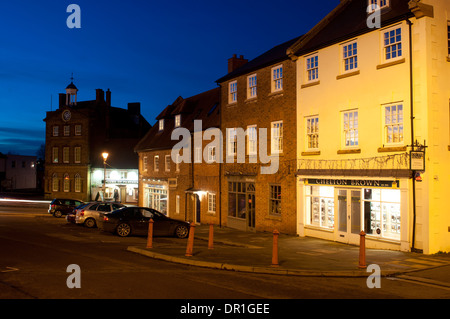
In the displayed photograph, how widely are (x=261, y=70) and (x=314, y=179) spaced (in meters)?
7.63

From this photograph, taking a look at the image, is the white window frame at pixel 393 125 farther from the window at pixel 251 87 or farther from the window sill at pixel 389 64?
the window at pixel 251 87

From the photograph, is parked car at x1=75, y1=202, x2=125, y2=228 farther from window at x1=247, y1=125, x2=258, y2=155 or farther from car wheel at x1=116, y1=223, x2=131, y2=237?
window at x1=247, y1=125, x2=258, y2=155

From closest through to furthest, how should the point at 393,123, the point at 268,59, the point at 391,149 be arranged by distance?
1. the point at 391,149
2. the point at 393,123
3. the point at 268,59

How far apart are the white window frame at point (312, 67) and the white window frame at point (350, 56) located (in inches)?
66.0

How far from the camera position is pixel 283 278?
12.3 m

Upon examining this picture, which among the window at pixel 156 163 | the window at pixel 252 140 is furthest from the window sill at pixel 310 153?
the window at pixel 156 163

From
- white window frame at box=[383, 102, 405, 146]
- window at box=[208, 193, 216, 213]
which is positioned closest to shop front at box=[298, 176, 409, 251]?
white window frame at box=[383, 102, 405, 146]

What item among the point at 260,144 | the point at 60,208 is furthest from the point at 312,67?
the point at 60,208

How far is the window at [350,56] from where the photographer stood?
19594 mm

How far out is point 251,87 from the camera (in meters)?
26.5

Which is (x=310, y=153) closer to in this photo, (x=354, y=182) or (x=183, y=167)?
(x=354, y=182)

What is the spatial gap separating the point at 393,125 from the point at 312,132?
4.82 metres

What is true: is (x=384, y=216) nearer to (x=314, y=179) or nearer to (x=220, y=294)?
(x=314, y=179)

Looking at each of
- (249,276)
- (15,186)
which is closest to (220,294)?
(249,276)
